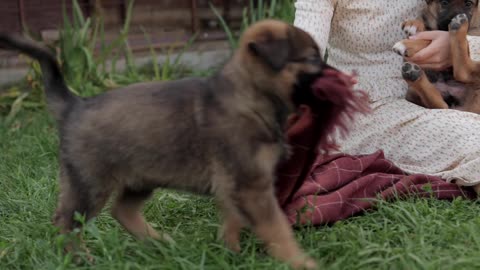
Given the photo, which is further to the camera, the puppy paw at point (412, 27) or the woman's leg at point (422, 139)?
the puppy paw at point (412, 27)

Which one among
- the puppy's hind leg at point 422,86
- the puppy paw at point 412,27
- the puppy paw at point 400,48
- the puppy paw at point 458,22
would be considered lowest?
the puppy's hind leg at point 422,86

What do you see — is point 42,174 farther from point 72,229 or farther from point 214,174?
point 214,174

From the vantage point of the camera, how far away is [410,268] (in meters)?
2.78

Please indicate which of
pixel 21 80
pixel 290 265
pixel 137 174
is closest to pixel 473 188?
pixel 290 265

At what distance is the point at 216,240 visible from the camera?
3160mm

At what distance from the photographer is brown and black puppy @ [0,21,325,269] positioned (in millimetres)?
2750

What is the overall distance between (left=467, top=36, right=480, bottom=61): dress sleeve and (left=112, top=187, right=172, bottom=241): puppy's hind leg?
7.18 feet

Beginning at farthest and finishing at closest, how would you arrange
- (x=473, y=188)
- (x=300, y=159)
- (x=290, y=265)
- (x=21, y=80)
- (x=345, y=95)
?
(x=21, y=80), (x=473, y=188), (x=300, y=159), (x=345, y=95), (x=290, y=265)

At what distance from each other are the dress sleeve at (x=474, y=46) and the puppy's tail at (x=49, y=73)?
244 cm

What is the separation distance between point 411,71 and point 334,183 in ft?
2.71

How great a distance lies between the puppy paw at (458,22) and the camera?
4.10m

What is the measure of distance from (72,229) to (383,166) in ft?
5.64

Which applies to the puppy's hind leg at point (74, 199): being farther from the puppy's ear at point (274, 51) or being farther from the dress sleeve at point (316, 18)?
the dress sleeve at point (316, 18)

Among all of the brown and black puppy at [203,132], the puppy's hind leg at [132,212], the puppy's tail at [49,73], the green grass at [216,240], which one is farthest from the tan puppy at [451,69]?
the puppy's tail at [49,73]
